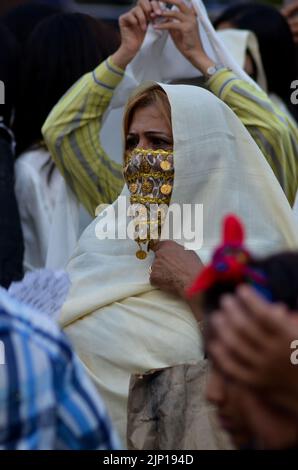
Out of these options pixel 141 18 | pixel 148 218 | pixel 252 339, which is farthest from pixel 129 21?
pixel 252 339

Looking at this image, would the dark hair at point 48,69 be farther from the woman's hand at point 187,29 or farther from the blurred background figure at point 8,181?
the woman's hand at point 187,29

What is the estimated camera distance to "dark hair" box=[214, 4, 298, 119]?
5062mm

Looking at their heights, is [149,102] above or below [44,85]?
above

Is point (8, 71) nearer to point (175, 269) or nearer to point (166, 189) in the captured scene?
point (166, 189)

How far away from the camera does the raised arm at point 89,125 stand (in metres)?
4.20

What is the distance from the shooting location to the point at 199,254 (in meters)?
3.34

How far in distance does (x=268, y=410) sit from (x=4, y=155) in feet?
9.38

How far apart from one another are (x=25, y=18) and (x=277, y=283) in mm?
4036

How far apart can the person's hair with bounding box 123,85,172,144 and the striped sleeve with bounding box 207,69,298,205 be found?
42 centimetres

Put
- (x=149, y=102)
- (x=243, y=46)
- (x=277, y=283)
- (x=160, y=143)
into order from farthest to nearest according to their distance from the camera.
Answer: (x=243, y=46) < (x=149, y=102) < (x=160, y=143) < (x=277, y=283)

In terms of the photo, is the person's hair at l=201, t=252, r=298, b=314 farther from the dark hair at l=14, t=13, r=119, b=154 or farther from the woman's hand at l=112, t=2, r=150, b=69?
the dark hair at l=14, t=13, r=119, b=154

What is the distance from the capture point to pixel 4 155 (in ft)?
14.4

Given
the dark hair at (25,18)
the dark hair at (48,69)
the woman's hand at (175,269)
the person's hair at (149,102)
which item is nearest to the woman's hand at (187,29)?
the person's hair at (149,102)
